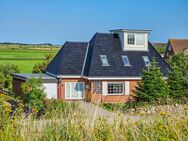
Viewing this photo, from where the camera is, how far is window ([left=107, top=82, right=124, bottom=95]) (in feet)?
98.7

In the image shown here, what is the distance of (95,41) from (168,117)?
979 inches

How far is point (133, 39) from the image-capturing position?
3312cm

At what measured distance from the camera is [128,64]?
31.0 m

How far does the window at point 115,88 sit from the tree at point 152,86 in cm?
209

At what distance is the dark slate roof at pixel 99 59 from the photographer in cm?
3014

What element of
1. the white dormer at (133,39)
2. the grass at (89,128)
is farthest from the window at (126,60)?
the grass at (89,128)

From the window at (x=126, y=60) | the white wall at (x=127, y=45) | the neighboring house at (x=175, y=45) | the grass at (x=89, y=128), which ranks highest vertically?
the neighboring house at (x=175, y=45)

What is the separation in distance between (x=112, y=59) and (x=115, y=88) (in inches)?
93.1

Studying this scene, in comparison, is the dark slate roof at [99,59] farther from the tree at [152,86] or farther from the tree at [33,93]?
the tree at [33,93]

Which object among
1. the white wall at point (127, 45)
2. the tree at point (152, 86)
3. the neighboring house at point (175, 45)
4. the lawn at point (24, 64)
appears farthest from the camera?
the neighboring house at point (175, 45)

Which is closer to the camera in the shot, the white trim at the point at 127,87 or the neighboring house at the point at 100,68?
the neighboring house at the point at 100,68

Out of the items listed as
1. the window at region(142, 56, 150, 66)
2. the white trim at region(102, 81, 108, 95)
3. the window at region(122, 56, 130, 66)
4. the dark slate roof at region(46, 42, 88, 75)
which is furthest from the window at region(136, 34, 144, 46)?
the white trim at region(102, 81, 108, 95)

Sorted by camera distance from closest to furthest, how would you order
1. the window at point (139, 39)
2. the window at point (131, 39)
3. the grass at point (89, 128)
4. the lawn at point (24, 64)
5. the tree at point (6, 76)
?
the grass at point (89, 128) → the window at point (131, 39) → the window at point (139, 39) → the tree at point (6, 76) → the lawn at point (24, 64)

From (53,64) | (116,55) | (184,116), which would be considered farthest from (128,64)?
(184,116)
